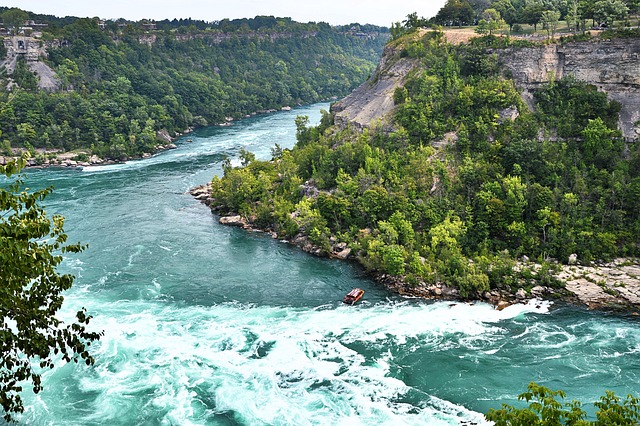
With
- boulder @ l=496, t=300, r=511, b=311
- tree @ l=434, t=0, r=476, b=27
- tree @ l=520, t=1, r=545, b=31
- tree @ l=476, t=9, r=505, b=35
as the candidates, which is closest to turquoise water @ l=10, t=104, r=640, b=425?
boulder @ l=496, t=300, r=511, b=311

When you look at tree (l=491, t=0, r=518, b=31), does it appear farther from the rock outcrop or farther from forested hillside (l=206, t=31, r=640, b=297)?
the rock outcrop

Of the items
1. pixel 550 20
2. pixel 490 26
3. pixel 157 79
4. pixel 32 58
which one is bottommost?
pixel 157 79

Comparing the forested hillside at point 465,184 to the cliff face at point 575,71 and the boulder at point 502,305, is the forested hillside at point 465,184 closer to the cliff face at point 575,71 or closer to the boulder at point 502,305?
the cliff face at point 575,71

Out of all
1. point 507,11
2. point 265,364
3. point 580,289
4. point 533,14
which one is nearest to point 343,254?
point 265,364

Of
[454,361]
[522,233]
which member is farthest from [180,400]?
[522,233]

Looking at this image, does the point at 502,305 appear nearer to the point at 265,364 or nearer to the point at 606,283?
the point at 606,283

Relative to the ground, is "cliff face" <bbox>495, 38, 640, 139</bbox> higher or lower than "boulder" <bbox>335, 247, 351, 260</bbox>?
higher

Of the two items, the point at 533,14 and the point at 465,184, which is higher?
the point at 533,14

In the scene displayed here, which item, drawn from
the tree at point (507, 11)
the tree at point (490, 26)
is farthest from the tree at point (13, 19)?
the tree at point (490, 26)
